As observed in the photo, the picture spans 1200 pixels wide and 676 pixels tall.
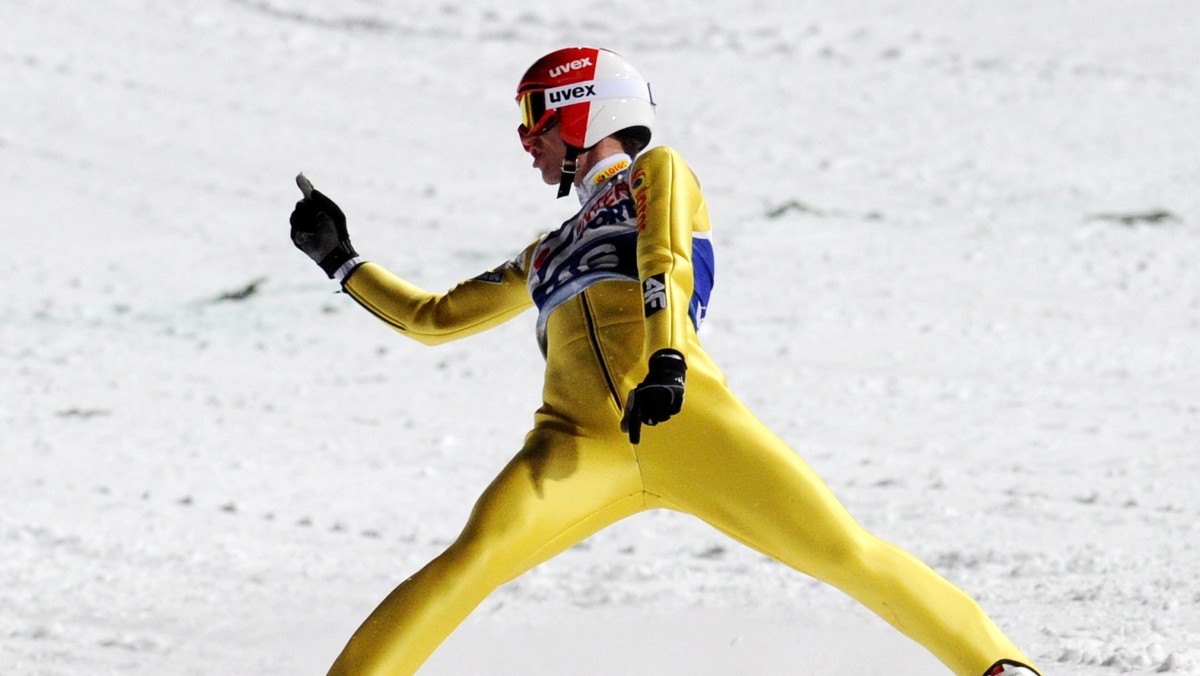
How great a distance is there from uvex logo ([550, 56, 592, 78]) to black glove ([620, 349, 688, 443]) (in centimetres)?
85

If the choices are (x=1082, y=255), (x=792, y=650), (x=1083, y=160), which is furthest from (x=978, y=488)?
(x=1083, y=160)

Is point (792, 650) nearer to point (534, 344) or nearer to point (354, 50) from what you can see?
point (534, 344)

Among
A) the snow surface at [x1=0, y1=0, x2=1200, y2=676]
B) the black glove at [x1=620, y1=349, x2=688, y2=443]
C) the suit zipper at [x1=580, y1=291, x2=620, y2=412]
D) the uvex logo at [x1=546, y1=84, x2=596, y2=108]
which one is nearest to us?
the black glove at [x1=620, y1=349, x2=688, y2=443]

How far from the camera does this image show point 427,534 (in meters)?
5.89

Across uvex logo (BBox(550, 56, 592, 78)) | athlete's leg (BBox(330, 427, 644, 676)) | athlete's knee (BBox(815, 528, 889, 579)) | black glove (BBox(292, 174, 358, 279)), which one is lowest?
athlete's knee (BBox(815, 528, 889, 579))

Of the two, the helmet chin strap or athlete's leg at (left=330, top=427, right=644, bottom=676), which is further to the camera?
the helmet chin strap

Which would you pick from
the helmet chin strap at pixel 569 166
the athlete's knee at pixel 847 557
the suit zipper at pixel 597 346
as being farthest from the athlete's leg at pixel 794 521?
the helmet chin strap at pixel 569 166

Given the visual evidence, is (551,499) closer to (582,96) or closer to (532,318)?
(582,96)

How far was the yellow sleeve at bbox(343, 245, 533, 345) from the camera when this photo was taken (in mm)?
3621

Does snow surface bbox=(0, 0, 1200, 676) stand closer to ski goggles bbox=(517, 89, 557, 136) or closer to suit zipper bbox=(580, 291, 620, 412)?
suit zipper bbox=(580, 291, 620, 412)

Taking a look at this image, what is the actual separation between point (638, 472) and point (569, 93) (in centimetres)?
90

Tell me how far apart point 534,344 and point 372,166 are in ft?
12.3

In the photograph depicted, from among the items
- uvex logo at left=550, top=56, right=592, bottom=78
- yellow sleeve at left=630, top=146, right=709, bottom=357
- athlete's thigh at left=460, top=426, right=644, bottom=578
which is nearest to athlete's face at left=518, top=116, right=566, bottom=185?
uvex logo at left=550, top=56, right=592, bottom=78

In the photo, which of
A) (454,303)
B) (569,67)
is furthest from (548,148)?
(454,303)
